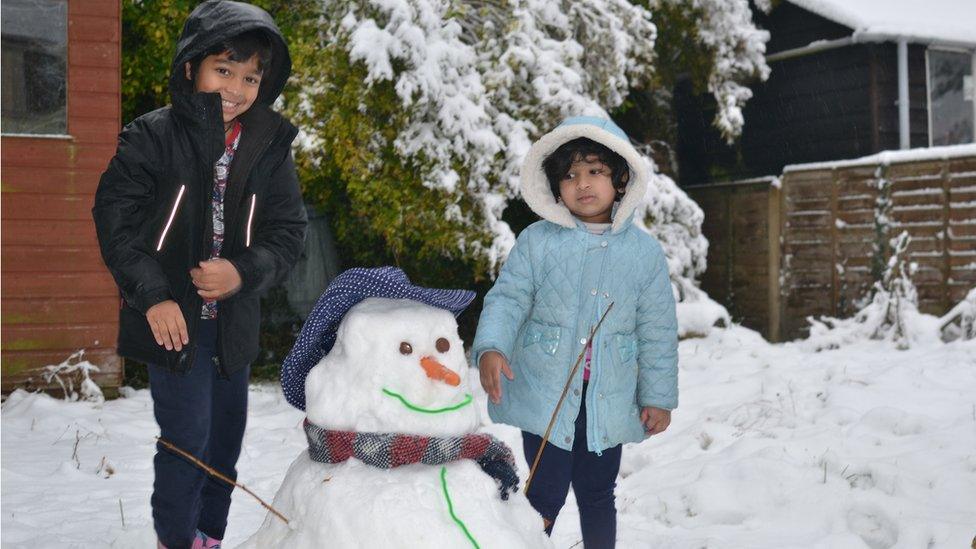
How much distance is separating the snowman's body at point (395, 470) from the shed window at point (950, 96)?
1079 cm

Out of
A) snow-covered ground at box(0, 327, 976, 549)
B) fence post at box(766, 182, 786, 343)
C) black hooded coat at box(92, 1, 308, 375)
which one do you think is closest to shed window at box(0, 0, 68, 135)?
snow-covered ground at box(0, 327, 976, 549)

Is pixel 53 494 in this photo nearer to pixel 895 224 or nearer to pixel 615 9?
pixel 615 9

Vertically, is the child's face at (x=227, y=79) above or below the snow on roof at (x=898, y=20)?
below

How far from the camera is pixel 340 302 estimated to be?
6.48 feet

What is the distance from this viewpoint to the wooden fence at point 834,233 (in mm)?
7930

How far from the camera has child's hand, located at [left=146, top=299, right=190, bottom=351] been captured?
2.14 m

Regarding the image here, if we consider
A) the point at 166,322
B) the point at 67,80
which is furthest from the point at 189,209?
the point at 67,80

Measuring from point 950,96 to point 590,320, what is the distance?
1035 centimetres

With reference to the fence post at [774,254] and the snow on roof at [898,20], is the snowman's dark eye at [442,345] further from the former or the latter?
the snow on roof at [898,20]

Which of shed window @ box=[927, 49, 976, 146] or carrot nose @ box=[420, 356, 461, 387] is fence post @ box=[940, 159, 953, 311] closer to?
shed window @ box=[927, 49, 976, 146]

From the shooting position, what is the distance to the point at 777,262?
945 centimetres

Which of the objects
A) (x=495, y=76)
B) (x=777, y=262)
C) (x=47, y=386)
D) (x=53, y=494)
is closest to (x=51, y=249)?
(x=47, y=386)

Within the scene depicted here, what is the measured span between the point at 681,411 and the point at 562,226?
2.93 meters

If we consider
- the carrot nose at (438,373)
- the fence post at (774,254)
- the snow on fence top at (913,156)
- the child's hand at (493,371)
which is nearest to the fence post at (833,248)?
the snow on fence top at (913,156)
